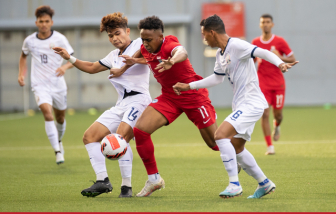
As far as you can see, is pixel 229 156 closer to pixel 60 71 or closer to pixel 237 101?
pixel 237 101

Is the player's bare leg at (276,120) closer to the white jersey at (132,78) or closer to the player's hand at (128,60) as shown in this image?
the white jersey at (132,78)

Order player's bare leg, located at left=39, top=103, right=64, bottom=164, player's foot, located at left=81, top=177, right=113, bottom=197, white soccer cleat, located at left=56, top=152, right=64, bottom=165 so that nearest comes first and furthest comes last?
player's foot, located at left=81, top=177, right=113, bottom=197 < white soccer cleat, located at left=56, top=152, right=64, bottom=165 < player's bare leg, located at left=39, top=103, right=64, bottom=164

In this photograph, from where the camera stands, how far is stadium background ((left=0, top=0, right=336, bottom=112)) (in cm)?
2375

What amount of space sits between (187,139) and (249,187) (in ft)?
18.6

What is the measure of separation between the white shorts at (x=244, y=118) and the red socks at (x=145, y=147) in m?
0.90

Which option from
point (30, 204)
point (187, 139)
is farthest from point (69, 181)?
point (187, 139)

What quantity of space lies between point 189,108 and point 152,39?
87 centimetres

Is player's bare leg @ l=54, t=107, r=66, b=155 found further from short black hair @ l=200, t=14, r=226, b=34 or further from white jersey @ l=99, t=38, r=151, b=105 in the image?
short black hair @ l=200, t=14, r=226, b=34

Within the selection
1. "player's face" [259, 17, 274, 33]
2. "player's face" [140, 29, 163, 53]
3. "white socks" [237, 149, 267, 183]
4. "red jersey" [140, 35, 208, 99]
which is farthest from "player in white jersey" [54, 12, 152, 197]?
"player's face" [259, 17, 274, 33]

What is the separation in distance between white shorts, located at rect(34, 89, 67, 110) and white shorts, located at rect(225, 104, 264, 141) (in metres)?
4.14

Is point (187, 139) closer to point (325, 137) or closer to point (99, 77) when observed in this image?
point (325, 137)

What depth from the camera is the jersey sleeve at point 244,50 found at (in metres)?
4.66

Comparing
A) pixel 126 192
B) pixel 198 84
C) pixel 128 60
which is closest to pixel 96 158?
pixel 126 192

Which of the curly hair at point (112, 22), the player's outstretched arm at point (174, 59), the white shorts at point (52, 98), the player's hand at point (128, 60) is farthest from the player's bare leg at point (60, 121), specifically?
the player's outstretched arm at point (174, 59)
